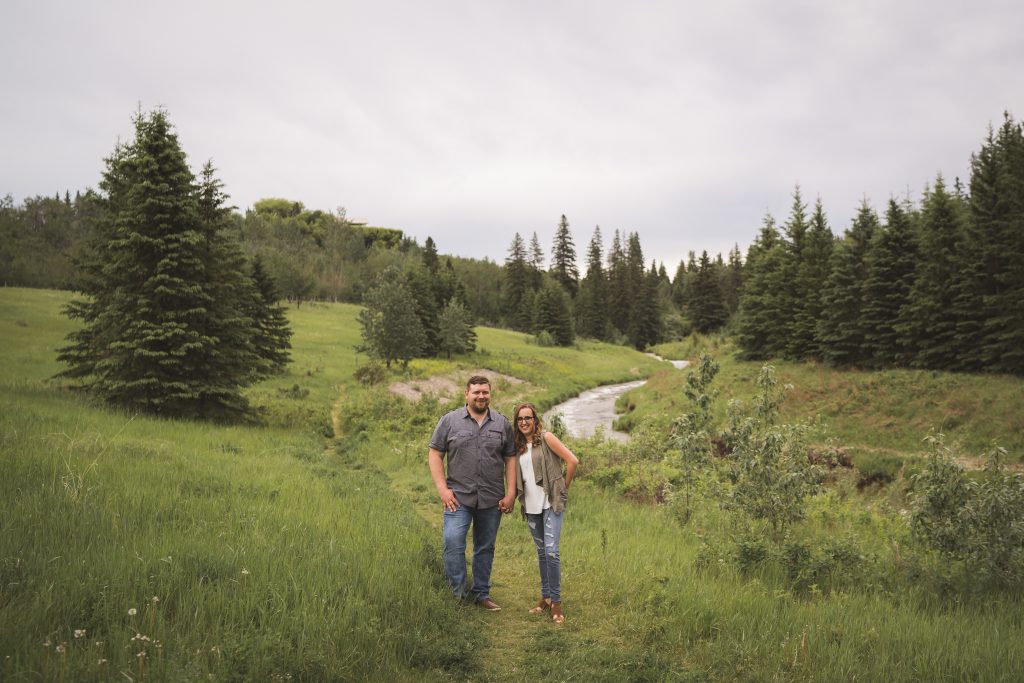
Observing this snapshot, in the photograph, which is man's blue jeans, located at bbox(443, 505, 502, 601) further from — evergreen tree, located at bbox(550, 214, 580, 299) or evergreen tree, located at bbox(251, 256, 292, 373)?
evergreen tree, located at bbox(550, 214, 580, 299)

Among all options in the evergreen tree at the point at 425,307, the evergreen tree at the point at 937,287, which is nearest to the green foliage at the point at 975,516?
the evergreen tree at the point at 937,287

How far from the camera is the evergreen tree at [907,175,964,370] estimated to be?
2448 centimetres

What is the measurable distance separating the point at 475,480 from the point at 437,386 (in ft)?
97.6

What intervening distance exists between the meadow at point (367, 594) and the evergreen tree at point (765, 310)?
25982 mm

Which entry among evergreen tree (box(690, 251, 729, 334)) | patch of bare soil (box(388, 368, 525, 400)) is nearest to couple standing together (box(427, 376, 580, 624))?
patch of bare soil (box(388, 368, 525, 400))

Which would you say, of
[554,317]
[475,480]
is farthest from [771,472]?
[554,317]

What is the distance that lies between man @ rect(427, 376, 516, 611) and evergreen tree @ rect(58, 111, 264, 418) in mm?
12029

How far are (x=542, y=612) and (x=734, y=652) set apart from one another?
2.03 meters

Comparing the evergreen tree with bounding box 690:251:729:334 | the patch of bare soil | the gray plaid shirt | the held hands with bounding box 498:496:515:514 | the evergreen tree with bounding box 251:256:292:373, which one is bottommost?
the patch of bare soil

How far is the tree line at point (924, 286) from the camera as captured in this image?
74.9ft

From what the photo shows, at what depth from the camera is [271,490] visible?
347 inches

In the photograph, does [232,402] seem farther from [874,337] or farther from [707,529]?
[874,337]

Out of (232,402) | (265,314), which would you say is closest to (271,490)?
(232,402)

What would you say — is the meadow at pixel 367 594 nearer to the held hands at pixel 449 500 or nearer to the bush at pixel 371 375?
the held hands at pixel 449 500
